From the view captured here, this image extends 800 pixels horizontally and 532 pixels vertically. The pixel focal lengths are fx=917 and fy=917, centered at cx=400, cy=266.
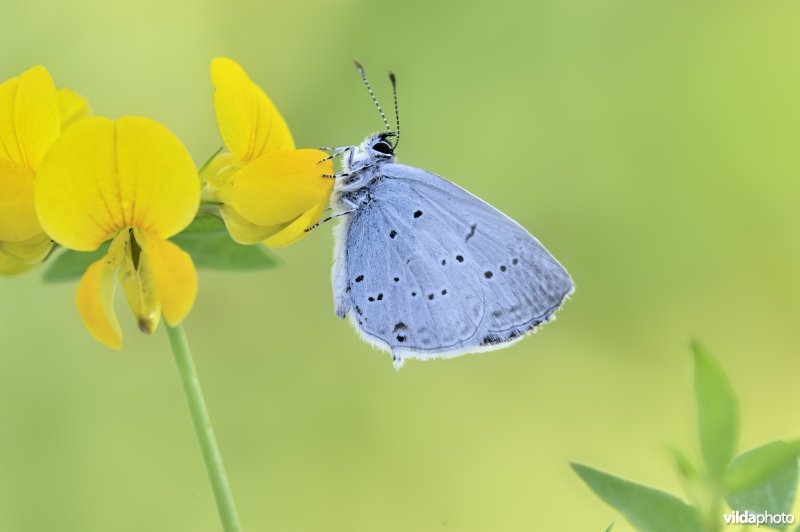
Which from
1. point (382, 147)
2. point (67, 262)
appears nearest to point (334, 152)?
point (382, 147)

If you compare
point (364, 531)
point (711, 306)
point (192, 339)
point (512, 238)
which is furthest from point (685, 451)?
→ point (711, 306)

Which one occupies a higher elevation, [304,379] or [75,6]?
[75,6]

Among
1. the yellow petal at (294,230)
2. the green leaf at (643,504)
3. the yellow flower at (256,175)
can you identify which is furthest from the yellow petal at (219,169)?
the green leaf at (643,504)

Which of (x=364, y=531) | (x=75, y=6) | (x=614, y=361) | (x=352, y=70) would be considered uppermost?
(x=75, y=6)

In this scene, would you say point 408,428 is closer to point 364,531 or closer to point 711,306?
point 364,531

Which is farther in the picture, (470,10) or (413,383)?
(470,10)

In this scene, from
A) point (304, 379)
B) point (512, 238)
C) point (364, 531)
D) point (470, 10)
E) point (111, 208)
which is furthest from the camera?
point (470, 10)

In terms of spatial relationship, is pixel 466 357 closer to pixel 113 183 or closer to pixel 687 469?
pixel 113 183
